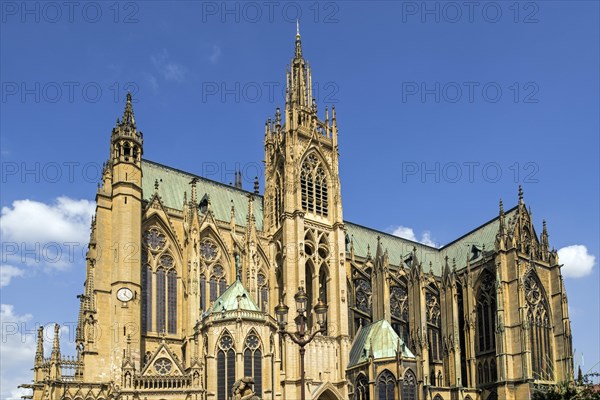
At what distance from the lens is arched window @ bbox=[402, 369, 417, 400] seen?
2508 inches

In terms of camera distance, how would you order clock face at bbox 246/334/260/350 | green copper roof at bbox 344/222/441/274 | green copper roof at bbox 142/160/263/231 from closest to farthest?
clock face at bbox 246/334/260/350 → green copper roof at bbox 142/160/263/231 → green copper roof at bbox 344/222/441/274

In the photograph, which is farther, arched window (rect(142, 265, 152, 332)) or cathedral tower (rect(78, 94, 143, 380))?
arched window (rect(142, 265, 152, 332))

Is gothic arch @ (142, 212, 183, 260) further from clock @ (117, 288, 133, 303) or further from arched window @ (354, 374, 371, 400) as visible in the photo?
arched window @ (354, 374, 371, 400)

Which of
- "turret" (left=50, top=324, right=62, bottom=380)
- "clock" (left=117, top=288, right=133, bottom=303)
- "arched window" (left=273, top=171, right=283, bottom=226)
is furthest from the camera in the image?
"arched window" (left=273, top=171, right=283, bottom=226)

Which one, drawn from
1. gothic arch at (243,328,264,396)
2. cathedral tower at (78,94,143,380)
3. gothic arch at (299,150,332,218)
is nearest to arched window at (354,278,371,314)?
gothic arch at (299,150,332,218)

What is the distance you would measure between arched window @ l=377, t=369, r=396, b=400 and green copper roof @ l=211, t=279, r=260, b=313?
1287 centimetres

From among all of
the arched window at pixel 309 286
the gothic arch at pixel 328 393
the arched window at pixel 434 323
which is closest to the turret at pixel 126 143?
the arched window at pixel 309 286

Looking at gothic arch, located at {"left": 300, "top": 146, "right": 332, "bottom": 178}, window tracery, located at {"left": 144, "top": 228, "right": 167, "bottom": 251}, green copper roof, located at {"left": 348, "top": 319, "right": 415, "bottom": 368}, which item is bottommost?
green copper roof, located at {"left": 348, "top": 319, "right": 415, "bottom": 368}

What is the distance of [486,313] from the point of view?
80562 mm

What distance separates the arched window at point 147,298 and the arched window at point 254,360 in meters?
8.78

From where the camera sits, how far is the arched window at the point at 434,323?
7938 centimetres

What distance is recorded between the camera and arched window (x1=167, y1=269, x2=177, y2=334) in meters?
61.9

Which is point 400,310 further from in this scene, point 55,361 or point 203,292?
point 55,361

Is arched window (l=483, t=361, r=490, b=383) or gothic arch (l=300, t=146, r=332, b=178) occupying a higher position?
gothic arch (l=300, t=146, r=332, b=178)
